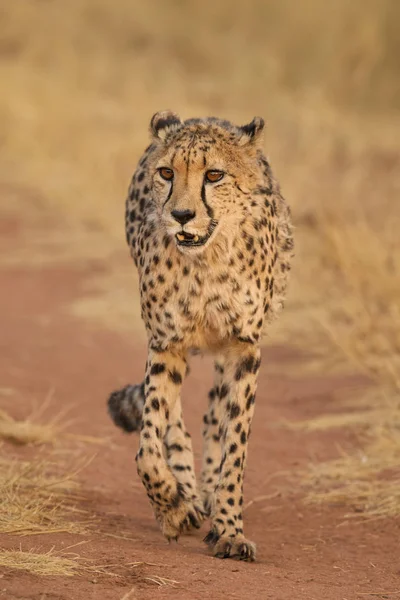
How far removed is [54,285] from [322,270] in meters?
2.14

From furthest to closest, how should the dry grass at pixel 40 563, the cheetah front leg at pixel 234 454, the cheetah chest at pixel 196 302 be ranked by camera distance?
the cheetah chest at pixel 196 302 → the cheetah front leg at pixel 234 454 → the dry grass at pixel 40 563

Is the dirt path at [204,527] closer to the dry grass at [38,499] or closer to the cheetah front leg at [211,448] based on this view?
the dry grass at [38,499]

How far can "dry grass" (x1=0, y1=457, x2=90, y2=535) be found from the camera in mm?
4348

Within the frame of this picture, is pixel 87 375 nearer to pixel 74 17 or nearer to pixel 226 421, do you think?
pixel 226 421

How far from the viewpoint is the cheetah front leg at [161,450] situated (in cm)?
455

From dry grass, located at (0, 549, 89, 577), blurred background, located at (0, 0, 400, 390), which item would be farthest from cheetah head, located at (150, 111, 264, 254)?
blurred background, located at (0, 0, 400, 390)

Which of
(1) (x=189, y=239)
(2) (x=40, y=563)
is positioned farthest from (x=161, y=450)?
(2) (x=40, y=563)

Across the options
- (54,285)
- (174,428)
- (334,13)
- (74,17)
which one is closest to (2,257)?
(54,285)

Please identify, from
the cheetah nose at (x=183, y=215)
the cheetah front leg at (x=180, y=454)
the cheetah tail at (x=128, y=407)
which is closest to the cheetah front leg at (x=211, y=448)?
the cheetah front leg at (x=180, y=454)

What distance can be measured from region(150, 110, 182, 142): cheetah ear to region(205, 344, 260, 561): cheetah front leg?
0.81 m

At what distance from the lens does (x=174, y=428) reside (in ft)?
16.9

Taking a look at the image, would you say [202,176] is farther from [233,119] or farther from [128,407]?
[233,119]

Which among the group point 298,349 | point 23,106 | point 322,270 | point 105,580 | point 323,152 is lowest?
point 105,580

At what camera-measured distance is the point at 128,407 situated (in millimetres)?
5191
